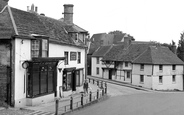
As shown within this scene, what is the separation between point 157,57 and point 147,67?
294 cm

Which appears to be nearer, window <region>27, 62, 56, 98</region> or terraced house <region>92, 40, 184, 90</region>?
window <region>27, 62, 56, 98</region>

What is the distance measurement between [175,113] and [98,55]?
125 ft

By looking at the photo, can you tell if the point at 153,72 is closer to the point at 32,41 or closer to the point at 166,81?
the point at 166,81

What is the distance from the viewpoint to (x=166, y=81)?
42688 millimetres

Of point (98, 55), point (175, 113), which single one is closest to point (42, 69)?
point (175, 113)

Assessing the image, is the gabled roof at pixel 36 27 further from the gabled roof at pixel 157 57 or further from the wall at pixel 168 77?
the wall at pixel 168 77

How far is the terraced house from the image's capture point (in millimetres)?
42000

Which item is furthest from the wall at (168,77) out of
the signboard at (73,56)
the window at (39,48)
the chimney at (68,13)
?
the window at (39,48)

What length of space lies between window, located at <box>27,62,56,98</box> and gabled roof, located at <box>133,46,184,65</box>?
81.2 ft

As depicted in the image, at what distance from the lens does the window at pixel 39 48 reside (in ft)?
62.7

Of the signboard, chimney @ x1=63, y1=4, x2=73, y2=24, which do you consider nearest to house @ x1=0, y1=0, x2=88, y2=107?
the signboard

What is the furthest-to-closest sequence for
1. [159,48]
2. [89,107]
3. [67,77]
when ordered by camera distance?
[159,48]
[67,77]
[89,107]

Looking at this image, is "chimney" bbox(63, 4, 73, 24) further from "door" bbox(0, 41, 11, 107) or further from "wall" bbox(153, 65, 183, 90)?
"wall" bbox(153, 65, 183, 90)

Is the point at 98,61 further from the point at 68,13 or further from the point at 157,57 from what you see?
the point at 68,13
